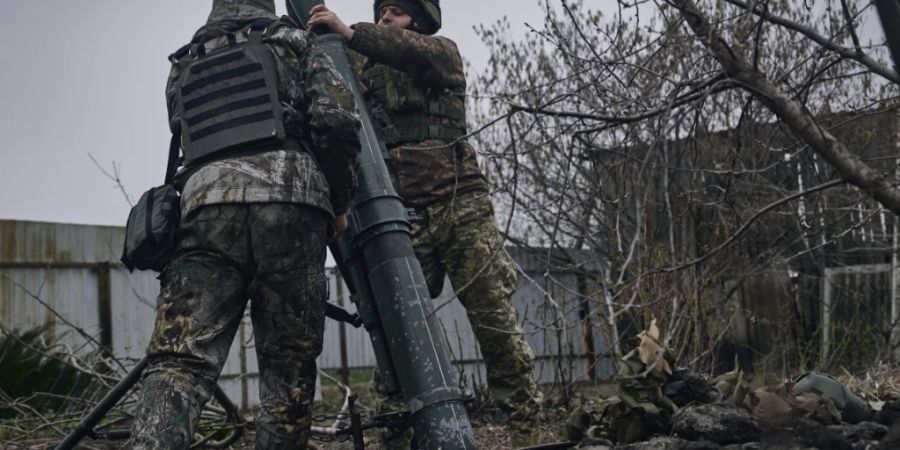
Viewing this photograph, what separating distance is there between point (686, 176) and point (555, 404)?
6441 mm

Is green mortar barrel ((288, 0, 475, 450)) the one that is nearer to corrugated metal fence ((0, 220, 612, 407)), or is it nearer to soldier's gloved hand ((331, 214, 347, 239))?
soldier's gloved hand ((331, 214, 347, 239))

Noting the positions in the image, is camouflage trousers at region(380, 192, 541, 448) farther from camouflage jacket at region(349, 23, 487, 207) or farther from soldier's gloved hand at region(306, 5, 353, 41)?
soldier's gloved hand at region(306, 5, 353, 41)

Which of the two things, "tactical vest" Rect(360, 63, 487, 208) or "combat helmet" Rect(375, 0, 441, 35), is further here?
"combat helmet" Rect(375, 0, 441, 35)

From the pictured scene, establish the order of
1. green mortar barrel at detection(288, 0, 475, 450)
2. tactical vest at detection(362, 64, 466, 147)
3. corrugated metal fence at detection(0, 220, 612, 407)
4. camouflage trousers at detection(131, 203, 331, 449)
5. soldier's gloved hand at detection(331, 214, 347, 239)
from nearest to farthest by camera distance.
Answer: camouflage trousers at detection(131, 203, 331, 449) → green mortar barrel at detection(288, 0, 475, 450) → soldier's gloved hand at detection(331, 214, 347, 239) → tactical vest at detection(362, 64, 466, 147) → corrugated metal fence at detection(0, 220, 612, 407)

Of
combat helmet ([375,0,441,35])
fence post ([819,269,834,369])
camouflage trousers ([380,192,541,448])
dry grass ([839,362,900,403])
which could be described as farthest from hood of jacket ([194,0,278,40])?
fence post ([819,269,834,369])

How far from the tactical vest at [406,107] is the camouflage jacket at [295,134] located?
105 centimetres

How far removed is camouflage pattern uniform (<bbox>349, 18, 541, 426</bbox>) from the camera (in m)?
4.85

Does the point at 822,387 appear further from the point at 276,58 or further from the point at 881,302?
the point at 881,302

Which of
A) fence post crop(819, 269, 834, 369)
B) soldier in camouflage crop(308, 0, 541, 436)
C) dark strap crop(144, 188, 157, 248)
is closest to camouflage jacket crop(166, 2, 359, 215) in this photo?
dark strap crop(144, 188, 157, 248)

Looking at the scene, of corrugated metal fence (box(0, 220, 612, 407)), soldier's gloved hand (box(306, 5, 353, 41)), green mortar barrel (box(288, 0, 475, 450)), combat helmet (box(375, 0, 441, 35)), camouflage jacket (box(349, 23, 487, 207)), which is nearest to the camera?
green mortar barrel (box(288, 0, 475, 450))

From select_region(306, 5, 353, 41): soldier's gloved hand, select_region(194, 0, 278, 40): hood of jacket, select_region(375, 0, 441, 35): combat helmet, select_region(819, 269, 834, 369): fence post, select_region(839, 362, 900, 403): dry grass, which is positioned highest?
select_region(375, 0, 441, 35): combat helmet

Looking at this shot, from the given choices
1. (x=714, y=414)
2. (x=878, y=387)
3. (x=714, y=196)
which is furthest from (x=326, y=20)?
(x=714, y=196)

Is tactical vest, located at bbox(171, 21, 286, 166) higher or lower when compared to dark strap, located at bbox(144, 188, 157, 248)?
higher

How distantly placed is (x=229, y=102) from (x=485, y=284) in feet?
5.72
